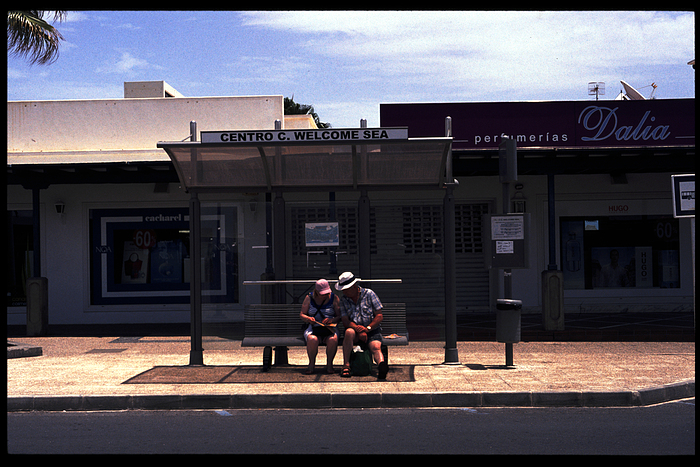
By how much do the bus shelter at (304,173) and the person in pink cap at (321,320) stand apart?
82 centimetres

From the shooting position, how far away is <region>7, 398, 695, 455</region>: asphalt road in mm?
5855

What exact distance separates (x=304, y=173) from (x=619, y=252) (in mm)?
9217

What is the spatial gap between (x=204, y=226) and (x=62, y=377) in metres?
2.58

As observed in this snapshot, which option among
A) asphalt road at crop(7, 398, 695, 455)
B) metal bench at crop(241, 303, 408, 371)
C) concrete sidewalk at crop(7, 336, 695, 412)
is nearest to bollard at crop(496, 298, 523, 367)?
concrete sidewalk at crop(7, 336, 695, 412)

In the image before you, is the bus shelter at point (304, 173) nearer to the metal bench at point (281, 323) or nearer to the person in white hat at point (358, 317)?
the metal bench at point (281, 323)

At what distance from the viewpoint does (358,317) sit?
9023 millimetres

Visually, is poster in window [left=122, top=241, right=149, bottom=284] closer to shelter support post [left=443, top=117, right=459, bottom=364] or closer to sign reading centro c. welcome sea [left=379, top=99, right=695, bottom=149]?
sign reading centro c. welcome sea [left=379, top=99, right=695, bottom=149]

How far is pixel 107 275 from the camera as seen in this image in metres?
15.4

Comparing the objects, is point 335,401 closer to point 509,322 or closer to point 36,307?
point 509,322

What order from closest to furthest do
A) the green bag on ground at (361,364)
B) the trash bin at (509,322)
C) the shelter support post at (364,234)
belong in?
the green bag on ground at (361,364) < the trash bin at (509,322) < the shelter support post at (364,234)

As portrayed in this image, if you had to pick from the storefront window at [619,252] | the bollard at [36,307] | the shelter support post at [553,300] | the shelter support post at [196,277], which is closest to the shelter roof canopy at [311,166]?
the shelter support post at [196,277]

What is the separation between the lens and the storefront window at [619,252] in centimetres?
1611

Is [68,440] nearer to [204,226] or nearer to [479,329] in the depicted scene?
[204,226]

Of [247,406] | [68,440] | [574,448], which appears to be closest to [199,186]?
[247,406]
